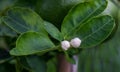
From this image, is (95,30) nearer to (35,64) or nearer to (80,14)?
(80,14)

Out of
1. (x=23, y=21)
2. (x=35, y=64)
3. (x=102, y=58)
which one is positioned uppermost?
(x=23, y=21)

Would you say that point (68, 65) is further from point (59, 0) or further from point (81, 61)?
point (81, 61)

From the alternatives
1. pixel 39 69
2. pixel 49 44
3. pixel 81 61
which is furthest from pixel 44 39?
pixel 81 61

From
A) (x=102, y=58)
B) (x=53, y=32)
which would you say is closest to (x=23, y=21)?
(x=53, y=32)

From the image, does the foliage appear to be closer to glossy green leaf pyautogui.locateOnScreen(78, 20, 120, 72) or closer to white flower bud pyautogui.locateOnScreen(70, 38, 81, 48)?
white flower bud pyautogui.locateOnScreen(70, 38, 81, 48)

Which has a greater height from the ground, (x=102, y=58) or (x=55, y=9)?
(x=55, y=9)

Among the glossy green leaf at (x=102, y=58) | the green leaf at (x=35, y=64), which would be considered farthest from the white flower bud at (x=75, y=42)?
the glossy green leaf at (x=102, y=58)

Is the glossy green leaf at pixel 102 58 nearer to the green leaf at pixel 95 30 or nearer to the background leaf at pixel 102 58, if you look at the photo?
the background leaf at pixel 102 58
